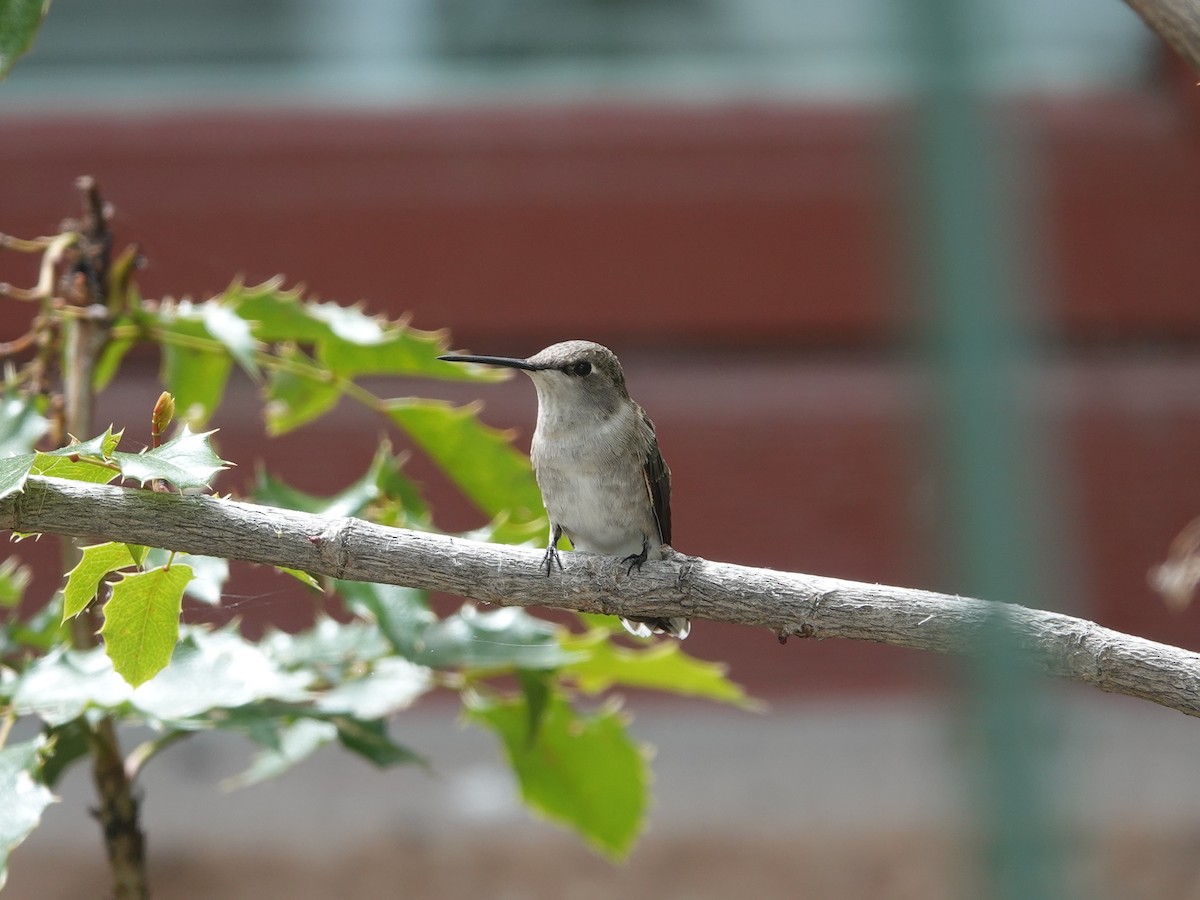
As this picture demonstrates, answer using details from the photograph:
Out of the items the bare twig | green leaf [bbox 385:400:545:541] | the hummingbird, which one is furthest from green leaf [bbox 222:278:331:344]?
the bare twig

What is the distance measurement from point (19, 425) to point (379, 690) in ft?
1.54

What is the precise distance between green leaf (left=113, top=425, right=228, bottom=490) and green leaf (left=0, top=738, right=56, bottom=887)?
360 millimetres

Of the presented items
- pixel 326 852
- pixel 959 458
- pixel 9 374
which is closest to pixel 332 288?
pixel 326 852

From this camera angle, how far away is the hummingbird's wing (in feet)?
5.68

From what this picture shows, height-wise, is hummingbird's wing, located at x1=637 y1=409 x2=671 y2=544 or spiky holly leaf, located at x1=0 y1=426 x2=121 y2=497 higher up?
spiky holly leaf, located at x1=0 y1=426 x2=121 y2=497

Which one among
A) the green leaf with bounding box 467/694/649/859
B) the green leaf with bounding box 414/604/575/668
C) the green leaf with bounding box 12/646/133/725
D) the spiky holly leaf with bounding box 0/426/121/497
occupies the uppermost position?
the spiky holly leaf with bounding box 0/426/121/497

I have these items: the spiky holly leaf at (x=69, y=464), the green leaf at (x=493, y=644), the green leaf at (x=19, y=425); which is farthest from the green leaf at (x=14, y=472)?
the green leaf at (x=493, y=644)

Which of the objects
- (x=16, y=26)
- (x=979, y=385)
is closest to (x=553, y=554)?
(x=16, y=26)

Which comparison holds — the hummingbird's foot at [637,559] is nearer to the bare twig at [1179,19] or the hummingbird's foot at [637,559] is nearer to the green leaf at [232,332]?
the green leaf at [232,332]

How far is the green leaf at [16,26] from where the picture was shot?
1.12 meters

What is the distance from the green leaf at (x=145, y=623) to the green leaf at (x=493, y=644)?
1.10 feet

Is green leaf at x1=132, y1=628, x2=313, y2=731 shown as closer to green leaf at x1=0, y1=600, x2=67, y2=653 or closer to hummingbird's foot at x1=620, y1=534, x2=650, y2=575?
green leaf at x1=0, y1=600, x2=67, y2=653

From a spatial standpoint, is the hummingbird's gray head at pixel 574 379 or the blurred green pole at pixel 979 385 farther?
the hummingbird's gray head at pixel 574 379

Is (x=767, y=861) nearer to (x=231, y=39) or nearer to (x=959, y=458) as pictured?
(x=231, y=39)
